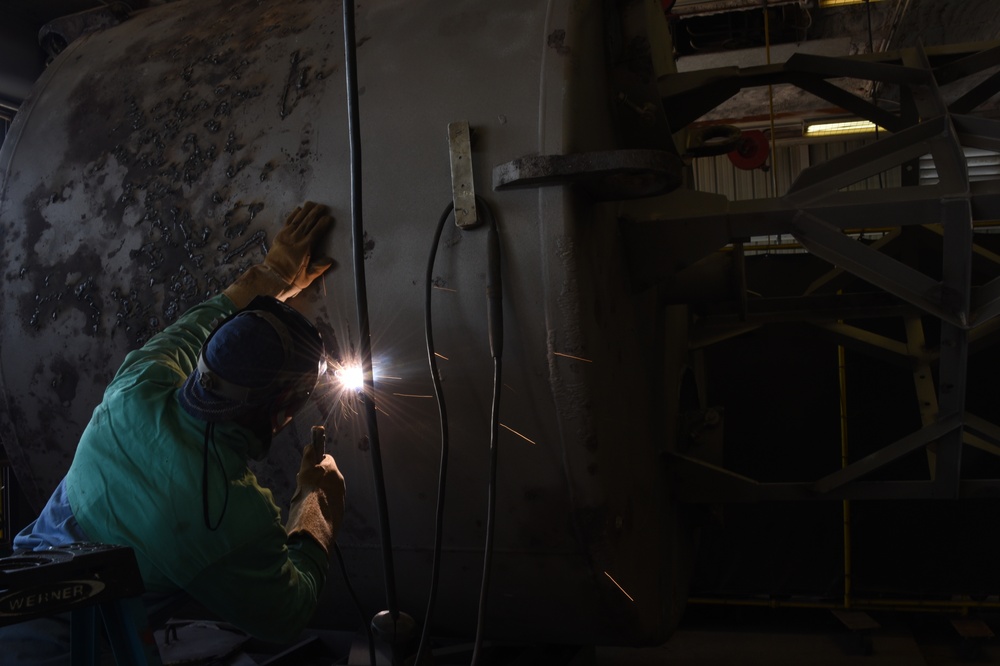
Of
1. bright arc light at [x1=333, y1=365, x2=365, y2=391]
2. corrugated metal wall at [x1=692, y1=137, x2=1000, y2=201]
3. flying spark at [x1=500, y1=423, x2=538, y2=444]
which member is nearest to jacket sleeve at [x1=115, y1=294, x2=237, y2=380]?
bright arc light at [x1=333, y1=365, x2=365, y2=391]

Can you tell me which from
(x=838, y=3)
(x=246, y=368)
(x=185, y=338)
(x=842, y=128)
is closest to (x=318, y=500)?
(x=246, y=368)

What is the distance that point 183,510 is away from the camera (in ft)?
5.64

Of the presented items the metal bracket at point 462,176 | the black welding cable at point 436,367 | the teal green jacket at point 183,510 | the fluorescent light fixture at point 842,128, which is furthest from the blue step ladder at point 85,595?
the fluorescent light fixture at point 842,128

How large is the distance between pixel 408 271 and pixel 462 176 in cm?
25

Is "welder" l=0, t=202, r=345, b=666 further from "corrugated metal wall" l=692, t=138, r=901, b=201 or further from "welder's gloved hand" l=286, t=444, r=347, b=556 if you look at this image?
"corrugated metal wall" l=692, t=138, r=901, b=201

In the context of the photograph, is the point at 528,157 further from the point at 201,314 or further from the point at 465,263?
the point at 201,314

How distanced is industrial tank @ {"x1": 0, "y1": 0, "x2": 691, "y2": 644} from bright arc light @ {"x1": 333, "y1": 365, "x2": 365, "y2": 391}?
5 cm

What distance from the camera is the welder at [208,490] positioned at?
67.9 inches

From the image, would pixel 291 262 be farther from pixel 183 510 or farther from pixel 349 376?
pixel 183 510

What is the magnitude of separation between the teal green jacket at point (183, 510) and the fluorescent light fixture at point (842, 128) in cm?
832

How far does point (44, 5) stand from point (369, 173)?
1778 mm

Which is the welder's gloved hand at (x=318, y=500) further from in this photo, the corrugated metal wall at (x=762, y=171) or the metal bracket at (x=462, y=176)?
the corrugated metal wall at (x=762, y=171)

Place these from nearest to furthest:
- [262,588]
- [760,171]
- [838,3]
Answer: [262,588] → [838,3] → [760,171]

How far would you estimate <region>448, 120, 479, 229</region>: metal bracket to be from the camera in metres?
1.91
